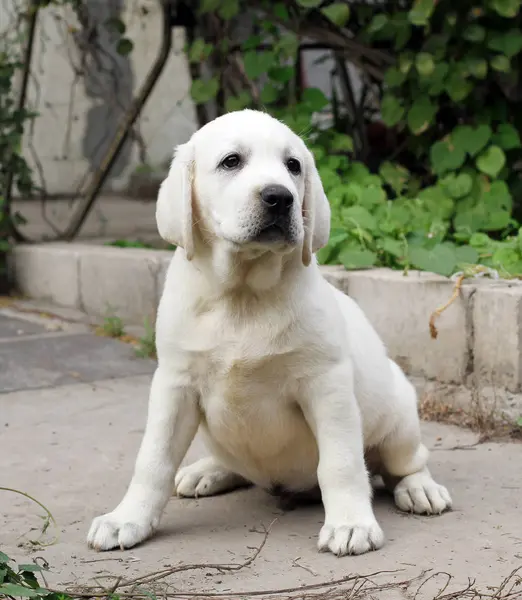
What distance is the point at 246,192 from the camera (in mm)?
2787

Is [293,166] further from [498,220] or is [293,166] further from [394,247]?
[498,220]

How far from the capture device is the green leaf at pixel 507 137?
5664 mm

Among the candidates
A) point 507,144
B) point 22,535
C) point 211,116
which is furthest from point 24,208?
point 22,535

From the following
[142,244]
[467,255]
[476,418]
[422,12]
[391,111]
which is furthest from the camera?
[142,244]

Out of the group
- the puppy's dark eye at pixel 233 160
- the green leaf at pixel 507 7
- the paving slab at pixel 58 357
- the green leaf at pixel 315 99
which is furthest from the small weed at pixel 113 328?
the puppy's dark eye at pixel 233 160

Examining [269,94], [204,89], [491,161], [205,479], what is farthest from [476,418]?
[204,89]

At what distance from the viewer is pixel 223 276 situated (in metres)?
2.97

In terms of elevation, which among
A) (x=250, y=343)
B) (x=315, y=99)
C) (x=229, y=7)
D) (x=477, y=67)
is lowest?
(x=250, y=343)

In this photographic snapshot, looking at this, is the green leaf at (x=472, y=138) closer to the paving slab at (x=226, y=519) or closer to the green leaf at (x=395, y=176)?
the green leaf at (x=395, y=176)

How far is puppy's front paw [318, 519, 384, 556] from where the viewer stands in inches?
111

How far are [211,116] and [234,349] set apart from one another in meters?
4.81

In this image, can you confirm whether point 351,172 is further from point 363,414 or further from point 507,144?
point 363,414

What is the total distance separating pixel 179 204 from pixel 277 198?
345mm

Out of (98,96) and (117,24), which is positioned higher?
(117,24)
